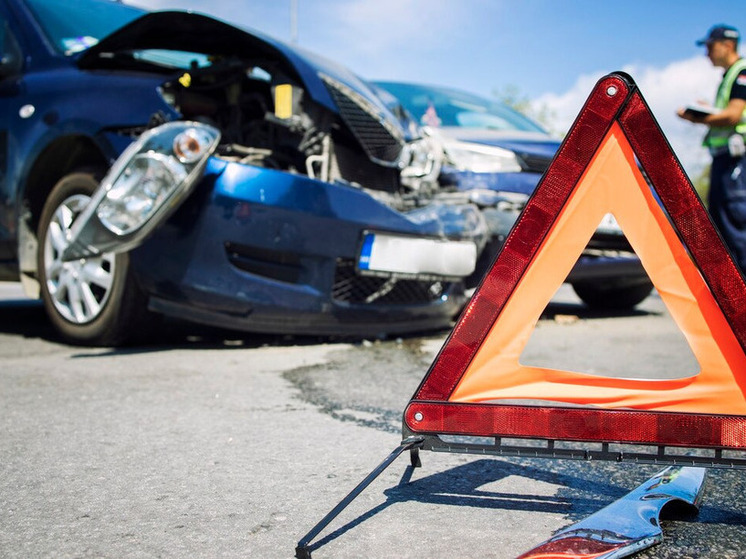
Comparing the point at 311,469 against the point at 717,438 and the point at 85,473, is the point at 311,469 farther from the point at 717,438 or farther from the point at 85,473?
the point at 717,438

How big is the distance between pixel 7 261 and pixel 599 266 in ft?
11.5

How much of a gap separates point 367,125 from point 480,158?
1.30 metres

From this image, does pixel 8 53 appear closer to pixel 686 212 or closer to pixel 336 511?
pixel 336 511

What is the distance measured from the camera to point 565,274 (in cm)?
188

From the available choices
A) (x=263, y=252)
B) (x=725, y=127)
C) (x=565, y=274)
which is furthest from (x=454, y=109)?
(x=565, y=274)

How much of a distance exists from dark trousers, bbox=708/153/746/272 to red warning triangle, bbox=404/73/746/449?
3076 mm

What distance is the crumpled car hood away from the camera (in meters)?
4.07

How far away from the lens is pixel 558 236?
6.19 ft

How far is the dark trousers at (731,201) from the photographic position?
470cm

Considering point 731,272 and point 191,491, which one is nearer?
point 731,272

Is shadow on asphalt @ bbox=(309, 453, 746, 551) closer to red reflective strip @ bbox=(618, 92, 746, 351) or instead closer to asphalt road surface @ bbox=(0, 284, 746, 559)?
Answer: asphalt road surface @ bbox=(0, 284, 746, 559)

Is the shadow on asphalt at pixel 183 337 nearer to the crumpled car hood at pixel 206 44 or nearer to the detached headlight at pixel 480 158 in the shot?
the detached headlight at pixel 480 158

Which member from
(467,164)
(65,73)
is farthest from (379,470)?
(467,164)

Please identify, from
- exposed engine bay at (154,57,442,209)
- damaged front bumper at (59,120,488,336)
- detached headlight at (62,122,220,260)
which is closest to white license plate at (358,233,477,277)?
damaged front bumper at (59,120,488,336)
